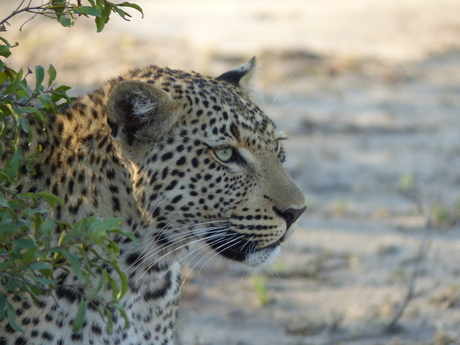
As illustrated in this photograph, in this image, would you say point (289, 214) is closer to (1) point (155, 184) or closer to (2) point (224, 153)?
(2) point (224, 153)

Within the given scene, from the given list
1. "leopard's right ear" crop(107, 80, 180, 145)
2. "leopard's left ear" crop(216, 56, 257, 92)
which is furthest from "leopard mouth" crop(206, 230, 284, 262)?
"leopard's left ear" crop(216, 56, 257, 92)

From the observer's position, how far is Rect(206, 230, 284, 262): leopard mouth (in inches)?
176

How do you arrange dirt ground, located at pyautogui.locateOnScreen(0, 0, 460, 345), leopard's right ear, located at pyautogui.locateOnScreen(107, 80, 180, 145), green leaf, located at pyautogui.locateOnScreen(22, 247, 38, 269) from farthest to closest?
1. dirt ground, located at pyautogui.locateOnScreen(0, 0, 460, 345)
2. leopard's right ear, located at pyautogui.locateOnScreen(107, 80, 180, 145)
3. green leaf, located at pyautogui.locateOnScreen(22, 247, 38, 269)

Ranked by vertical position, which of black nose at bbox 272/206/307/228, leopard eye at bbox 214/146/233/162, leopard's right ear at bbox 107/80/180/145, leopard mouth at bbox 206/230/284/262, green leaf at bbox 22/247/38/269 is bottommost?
leopard mouth at bbox 206/230/284/262

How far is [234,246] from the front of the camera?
457cm

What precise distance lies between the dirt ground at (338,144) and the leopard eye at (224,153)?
1434mm

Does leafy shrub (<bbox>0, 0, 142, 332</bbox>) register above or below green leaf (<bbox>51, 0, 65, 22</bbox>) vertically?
below

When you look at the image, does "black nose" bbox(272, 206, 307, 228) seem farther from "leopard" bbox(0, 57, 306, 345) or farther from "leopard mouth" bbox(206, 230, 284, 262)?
"leopard mouth" bbox(206, 230, 284, 262)

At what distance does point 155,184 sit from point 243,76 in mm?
1109

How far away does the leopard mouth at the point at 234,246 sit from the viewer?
447cm

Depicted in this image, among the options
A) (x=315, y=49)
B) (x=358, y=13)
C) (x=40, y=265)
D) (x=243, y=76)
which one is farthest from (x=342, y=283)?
(x=358, y=13)

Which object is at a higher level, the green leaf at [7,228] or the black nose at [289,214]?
the green leaf at [7,228]

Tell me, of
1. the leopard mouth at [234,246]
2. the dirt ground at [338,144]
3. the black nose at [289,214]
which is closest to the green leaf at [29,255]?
the leopard mouth at [234,246]

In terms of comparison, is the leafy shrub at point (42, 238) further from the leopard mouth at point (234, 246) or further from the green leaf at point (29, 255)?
the leopard mouth at point (234, 246)
